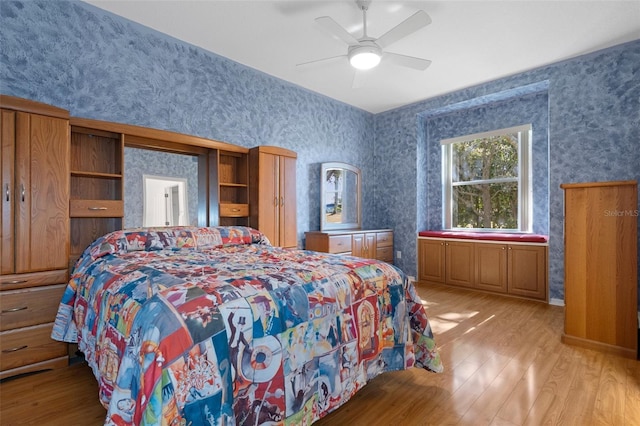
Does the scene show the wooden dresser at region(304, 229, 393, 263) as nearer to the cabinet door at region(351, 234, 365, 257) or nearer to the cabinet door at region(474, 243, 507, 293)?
the cabinet door at region(351, 234, 365, 257)

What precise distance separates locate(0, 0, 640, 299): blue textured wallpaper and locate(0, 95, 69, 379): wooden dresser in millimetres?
476

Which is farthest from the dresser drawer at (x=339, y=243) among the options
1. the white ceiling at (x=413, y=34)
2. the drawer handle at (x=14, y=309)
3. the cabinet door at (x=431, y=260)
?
the drawer handle at (x=14, y=309)

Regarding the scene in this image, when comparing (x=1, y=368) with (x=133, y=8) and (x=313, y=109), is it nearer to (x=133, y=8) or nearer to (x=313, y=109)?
(x=133, y=8)

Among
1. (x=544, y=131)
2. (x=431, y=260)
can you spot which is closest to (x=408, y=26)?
(x=544, y=131)

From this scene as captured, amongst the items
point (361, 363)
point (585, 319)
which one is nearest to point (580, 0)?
point (585, 319)

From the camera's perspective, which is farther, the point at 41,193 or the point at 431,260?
the point at 431,260

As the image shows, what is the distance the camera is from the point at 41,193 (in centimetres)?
224

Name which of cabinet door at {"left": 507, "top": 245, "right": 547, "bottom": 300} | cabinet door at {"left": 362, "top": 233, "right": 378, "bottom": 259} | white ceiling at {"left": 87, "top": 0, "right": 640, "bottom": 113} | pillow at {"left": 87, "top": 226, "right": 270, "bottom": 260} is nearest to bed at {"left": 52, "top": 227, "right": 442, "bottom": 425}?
pillow at {"left": 87, "top": 226, "right": 270, "bottom": 260}

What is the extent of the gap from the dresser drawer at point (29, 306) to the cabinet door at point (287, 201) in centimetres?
207

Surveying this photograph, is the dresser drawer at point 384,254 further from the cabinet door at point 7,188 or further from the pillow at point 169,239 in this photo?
the cabinet door at point 7,188

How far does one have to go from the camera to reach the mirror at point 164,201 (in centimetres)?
304

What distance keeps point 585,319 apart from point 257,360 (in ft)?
8.99

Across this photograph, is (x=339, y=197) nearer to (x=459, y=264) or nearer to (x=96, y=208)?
(x=459, y=264)

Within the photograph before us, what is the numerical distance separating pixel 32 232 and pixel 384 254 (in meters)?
4.19
